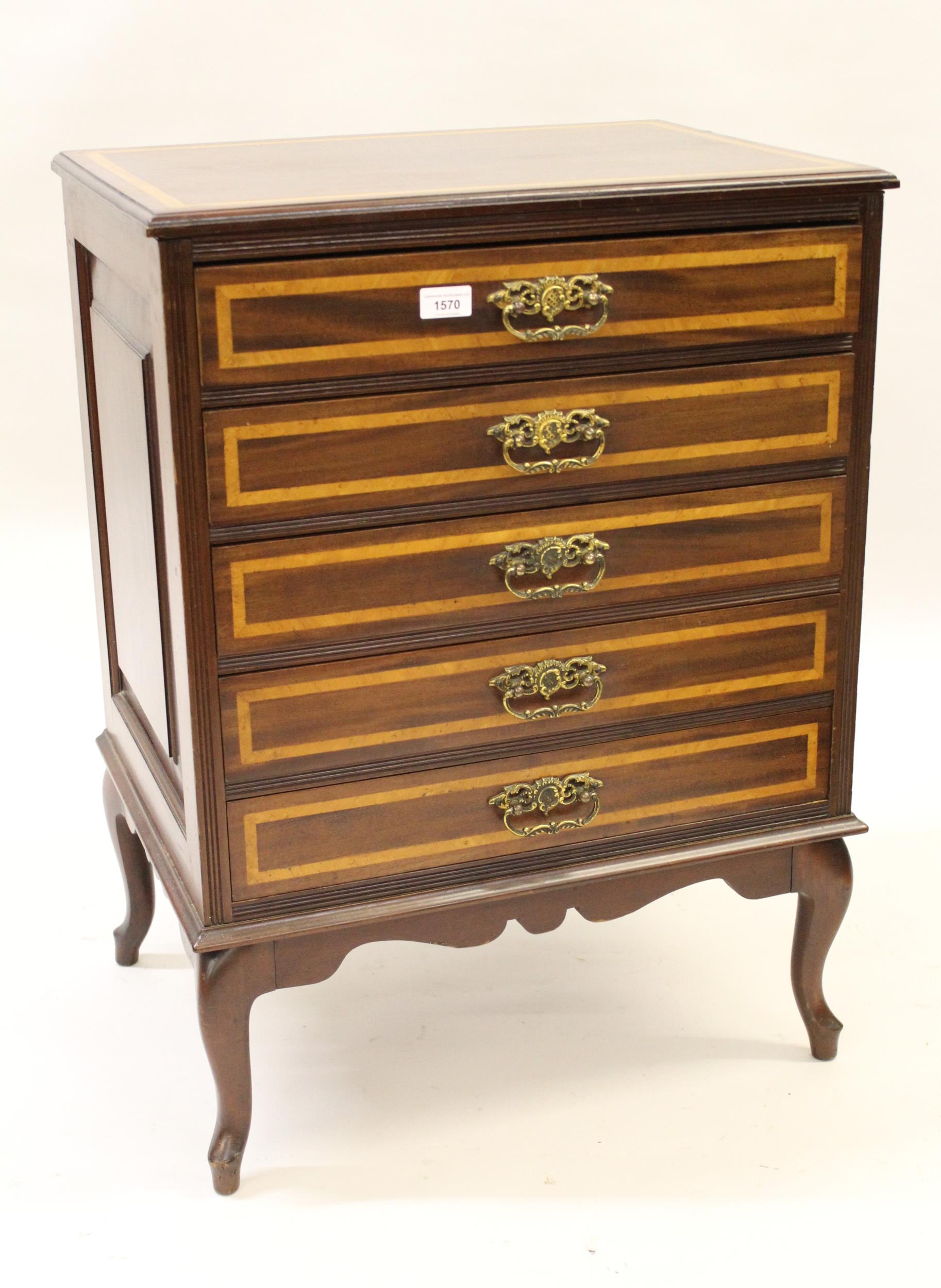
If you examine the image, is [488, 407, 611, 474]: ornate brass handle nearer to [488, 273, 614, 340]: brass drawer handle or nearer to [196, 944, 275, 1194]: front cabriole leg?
[488, 273, 614, 340]: brass drawer handle

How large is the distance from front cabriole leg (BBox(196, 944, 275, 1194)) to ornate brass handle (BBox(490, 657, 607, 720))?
0.41 meters

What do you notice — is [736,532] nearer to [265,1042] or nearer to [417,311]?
[417,311]

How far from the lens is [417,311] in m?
1.92

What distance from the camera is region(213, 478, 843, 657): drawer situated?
197cm

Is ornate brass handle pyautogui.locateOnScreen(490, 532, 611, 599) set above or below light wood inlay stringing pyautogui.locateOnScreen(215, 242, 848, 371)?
below

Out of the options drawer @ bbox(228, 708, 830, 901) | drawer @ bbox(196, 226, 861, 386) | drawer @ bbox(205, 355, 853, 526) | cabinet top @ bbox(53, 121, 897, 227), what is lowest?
drawer @ bbox(228, 708, 830, 901)

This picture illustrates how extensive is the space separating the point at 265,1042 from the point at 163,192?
117 cm

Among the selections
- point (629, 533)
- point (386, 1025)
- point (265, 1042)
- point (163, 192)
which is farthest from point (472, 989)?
point (163, 192)

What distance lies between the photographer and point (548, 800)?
7.16 feet

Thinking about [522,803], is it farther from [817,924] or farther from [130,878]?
[130,878]

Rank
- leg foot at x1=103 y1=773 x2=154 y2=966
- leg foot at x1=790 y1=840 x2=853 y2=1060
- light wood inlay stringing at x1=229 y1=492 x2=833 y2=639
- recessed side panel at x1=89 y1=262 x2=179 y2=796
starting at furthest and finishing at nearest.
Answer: leg foot at x1=103 y1=773 x2=154 y2=966 < leg foot at x1=790 y1=840 x2=853 y2=1060 < recessed side panel at x1=89 y1=262 x2=179 y2=796 < light wood inlay stringing at x1=229 y1=492 x2=833 y2=639

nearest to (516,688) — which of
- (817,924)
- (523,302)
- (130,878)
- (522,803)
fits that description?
(522,803)

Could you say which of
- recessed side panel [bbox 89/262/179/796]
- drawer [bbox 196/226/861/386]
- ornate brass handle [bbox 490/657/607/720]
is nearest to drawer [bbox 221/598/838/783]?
ornate brass handle [bbox 490/657/607/720]

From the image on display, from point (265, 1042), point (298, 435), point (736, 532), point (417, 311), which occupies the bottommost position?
point (265, 1042)
